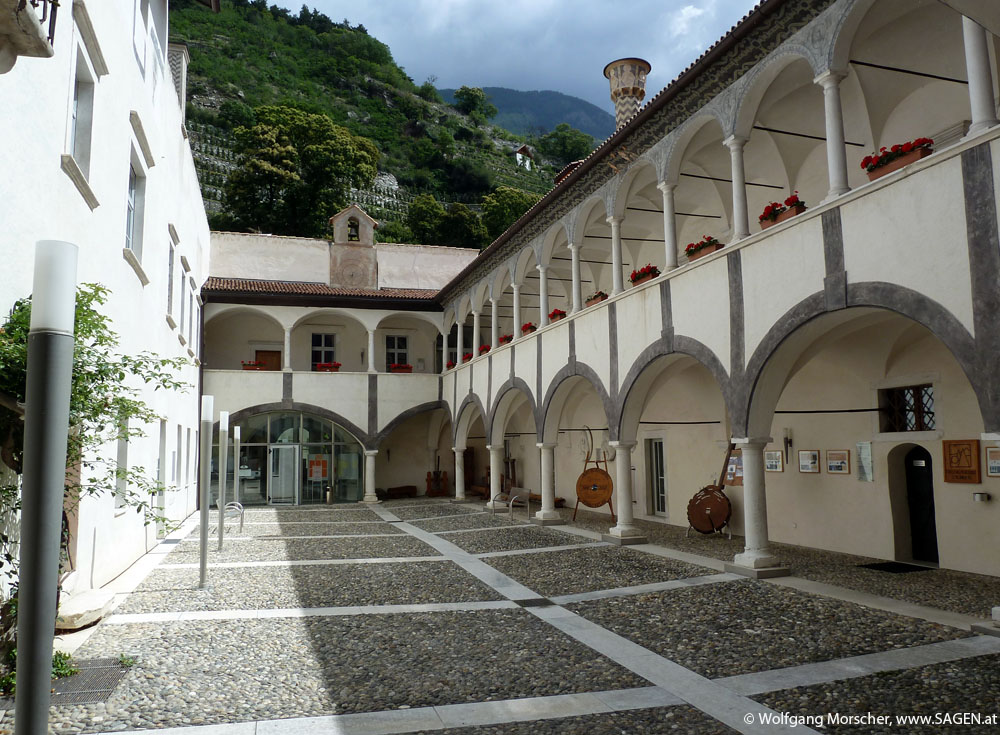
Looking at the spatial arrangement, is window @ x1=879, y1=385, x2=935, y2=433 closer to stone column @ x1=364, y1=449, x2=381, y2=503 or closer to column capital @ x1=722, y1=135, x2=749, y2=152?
column capital @ x1=722, y1=135, x2=749, y2=152

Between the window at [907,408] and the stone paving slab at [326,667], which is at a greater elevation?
the window at [907,408]

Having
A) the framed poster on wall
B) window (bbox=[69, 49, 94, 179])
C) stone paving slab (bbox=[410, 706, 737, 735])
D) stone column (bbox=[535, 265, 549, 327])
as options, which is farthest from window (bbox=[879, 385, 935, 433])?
window (bbox=[69, 49, 94, 179])

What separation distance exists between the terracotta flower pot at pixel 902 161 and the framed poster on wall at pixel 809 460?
213 inches

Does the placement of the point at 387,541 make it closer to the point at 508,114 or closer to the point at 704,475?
the point at 704,475

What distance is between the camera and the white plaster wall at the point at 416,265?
2830 cm

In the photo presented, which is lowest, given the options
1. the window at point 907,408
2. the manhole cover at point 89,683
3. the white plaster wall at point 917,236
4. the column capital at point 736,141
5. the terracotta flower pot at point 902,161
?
the manhole cover at point 89,683

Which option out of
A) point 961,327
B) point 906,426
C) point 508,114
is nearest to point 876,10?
point 961,327

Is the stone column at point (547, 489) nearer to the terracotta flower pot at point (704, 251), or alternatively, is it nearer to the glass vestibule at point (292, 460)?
the terracotta flower pot at point (704, 251)

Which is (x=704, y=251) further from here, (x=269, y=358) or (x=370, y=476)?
(x=269, y=358)

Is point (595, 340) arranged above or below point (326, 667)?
above

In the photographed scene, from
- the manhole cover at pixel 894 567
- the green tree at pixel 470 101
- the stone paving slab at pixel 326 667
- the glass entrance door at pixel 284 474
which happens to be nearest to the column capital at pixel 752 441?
the manhole cover at pixel 894 567

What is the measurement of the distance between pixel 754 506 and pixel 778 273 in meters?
3.09

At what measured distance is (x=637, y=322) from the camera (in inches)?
511

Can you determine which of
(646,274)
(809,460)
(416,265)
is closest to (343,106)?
(416,265)
